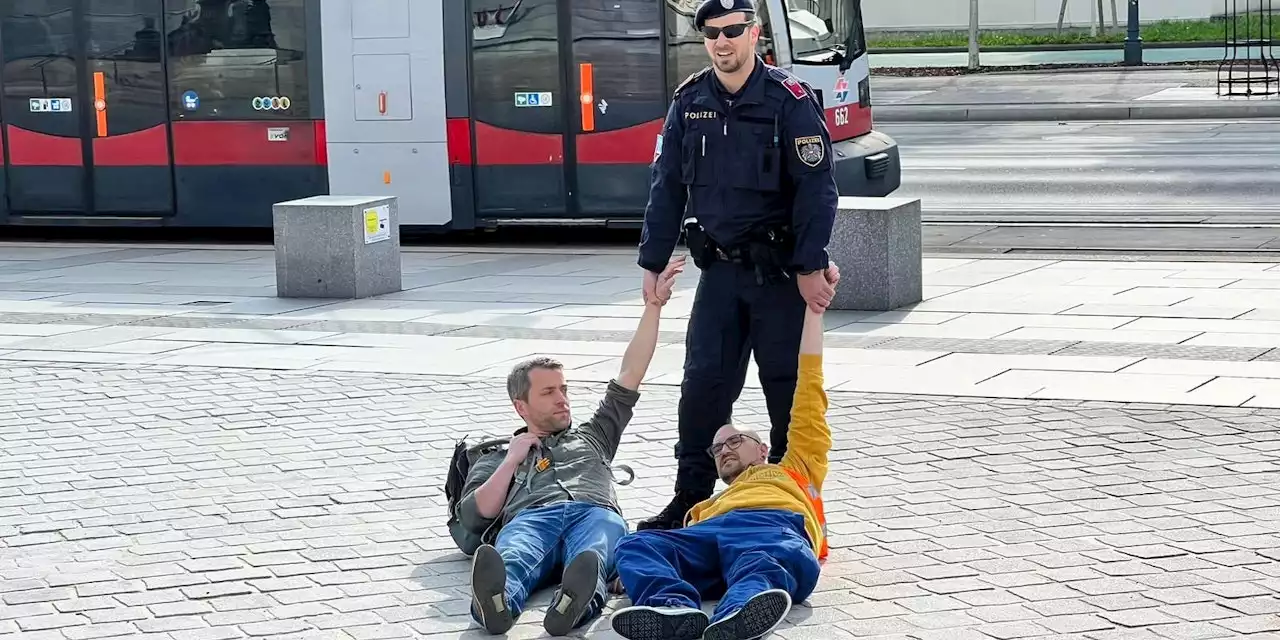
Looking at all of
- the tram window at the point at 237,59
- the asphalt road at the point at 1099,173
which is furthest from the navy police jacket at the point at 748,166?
the tram window at the point at 237,59

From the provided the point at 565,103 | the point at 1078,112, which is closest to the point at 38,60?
the point at 565,103

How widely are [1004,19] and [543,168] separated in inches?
1231

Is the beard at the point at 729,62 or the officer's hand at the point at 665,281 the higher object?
the beard at the point at 729,62

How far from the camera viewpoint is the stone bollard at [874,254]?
418 inches

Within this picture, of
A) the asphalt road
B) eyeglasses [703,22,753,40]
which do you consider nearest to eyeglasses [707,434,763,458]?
eyeglasses [703,22,753,40]

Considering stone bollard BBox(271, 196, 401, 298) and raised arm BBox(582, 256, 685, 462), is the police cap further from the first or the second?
stone bollard BBox(271, 196, 401, 298)

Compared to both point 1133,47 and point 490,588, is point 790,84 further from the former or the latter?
point 1133,47

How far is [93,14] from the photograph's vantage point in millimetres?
15695

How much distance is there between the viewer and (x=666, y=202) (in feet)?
19.1

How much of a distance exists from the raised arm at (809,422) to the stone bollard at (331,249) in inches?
267

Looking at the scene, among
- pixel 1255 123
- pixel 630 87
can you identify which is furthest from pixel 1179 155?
pixel 630 87

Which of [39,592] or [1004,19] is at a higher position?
[1004,19]

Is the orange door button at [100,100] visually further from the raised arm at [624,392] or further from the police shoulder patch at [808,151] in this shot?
the police shoulder patch at [808,151]

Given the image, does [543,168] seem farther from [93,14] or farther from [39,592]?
[39,592]
